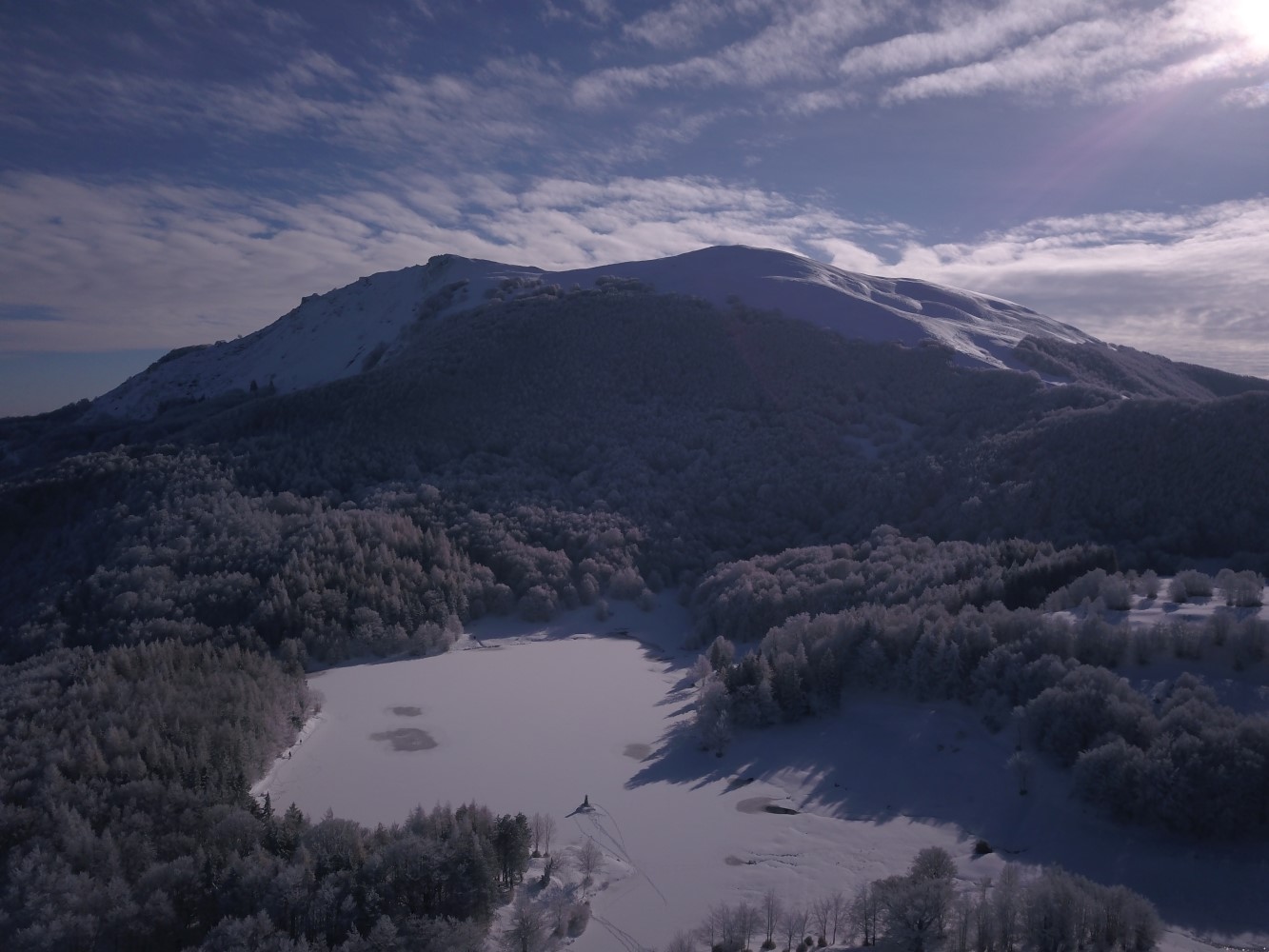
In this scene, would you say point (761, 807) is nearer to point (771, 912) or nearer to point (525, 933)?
point (771, 912)

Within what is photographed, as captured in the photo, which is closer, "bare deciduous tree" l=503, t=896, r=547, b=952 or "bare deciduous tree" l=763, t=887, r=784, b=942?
"bare deciduous tree" l=503, t=896, r=547, b=952

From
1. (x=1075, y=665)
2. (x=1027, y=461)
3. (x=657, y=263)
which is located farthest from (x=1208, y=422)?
(x=657, y=263)

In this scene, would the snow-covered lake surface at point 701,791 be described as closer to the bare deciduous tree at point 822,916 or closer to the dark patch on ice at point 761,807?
the dark patch on ice at point 761,807

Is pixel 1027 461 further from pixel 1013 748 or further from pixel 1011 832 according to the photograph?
pixel 1011 832

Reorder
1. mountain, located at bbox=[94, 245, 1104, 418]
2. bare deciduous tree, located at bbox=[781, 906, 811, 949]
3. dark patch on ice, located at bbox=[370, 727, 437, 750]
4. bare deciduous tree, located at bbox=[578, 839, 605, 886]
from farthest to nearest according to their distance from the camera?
mountain, located at bbox=[94, 245, 1104, 418], dark patch on ice, located at bbox=[370, 727, 437, 750], bare deciduous tree, located at bbox=[578, 839, 605, 886], bare deciduous tree, located at bbox=[781, 906, 811, 949]

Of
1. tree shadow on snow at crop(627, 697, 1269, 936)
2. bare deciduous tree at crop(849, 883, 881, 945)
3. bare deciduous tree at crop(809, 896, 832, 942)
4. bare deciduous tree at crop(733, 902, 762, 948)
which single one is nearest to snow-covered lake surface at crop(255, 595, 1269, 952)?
tree shadow on snow at crop(627, 697, 1269, 936)

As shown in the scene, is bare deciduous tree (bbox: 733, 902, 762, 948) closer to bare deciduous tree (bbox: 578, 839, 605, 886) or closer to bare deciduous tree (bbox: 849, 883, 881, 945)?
bare deciduous tree (bbox: 849, 883, 881, 945)

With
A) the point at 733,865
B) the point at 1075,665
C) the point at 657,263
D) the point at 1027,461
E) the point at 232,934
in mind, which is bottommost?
the point at 733,865
